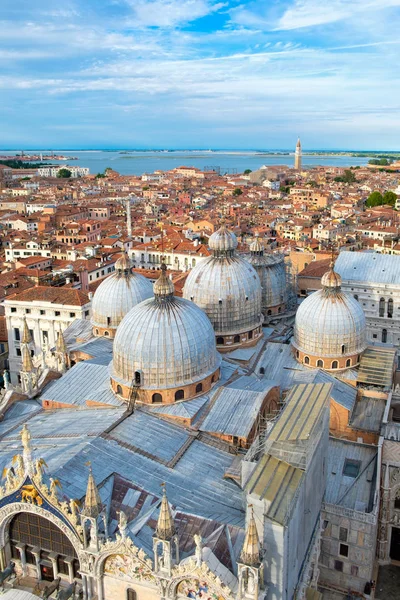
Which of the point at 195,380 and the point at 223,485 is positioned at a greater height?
the point at 195,380

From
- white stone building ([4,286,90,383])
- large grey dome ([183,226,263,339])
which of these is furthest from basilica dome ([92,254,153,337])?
white stone building ([4,286,90,383])

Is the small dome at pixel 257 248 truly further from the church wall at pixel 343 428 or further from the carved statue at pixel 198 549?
the carved statue at pixel 198 549

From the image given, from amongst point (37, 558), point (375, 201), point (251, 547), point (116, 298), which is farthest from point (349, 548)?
point (375, 201)

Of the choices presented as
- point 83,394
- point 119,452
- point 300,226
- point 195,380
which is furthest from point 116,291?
point 300,226

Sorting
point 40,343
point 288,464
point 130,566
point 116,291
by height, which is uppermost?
point 116,291

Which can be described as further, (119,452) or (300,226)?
(300,226)

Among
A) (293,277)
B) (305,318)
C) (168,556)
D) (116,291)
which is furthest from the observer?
(293,277)

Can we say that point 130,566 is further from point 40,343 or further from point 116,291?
point 40,343
